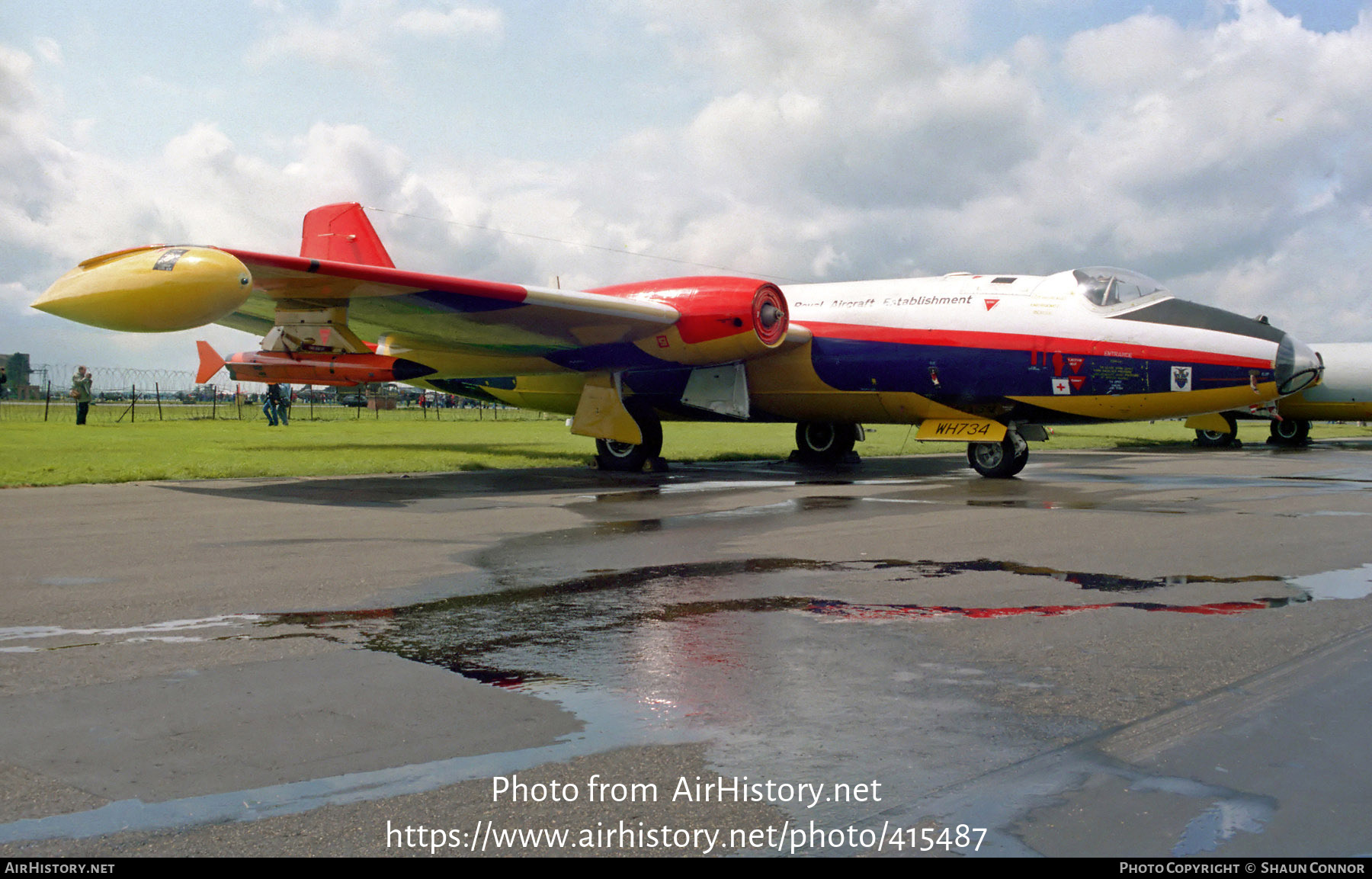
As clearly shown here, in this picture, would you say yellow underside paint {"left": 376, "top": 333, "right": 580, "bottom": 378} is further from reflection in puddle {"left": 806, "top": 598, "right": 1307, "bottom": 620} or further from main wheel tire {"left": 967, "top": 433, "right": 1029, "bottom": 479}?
reflection in puddle {"left": 806, "top": 598, "right": 1307, "bottom": 620}

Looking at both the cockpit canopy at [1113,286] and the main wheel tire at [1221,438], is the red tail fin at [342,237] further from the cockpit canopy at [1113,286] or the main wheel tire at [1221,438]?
the main wheel tire at [1221,438]

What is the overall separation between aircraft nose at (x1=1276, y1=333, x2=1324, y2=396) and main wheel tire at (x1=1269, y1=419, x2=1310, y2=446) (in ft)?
67.4

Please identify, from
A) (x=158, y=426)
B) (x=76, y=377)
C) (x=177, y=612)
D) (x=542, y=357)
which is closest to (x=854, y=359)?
(x=542, y=357)

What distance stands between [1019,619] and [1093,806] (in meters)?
2.59

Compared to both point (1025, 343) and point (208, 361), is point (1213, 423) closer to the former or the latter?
point (1025, 343)

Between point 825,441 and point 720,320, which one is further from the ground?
point 720,320

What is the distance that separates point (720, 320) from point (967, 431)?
4.11 meters

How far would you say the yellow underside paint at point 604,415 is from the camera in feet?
53.6

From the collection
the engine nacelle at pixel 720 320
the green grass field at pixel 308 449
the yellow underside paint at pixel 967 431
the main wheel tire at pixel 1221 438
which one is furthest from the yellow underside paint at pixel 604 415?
the main wheel tire at pixel 1221 438

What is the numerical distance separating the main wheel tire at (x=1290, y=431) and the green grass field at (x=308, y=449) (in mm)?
2836

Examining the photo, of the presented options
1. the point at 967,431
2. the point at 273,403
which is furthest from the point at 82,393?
the point at 967,431

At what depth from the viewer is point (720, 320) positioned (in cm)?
1491

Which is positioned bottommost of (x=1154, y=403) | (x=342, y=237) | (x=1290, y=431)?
(x=1290, y=431)
